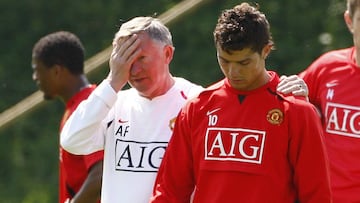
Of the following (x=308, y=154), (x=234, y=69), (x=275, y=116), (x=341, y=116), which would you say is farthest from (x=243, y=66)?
(x=341, y=116)

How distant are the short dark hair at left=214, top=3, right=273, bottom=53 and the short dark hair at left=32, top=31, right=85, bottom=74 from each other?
2.17 meters

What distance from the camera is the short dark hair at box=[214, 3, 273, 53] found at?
392 cm

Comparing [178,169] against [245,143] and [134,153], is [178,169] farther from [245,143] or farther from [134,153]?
[134,153]

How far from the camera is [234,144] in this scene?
3.98 meters

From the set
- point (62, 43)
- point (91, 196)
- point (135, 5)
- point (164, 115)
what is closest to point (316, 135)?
point (164, 115)

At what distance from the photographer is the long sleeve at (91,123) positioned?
14.7 ft

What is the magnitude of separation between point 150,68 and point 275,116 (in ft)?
2.24

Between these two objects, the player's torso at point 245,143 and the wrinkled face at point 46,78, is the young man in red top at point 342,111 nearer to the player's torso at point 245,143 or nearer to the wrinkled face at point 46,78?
the player's torso at point 245,143

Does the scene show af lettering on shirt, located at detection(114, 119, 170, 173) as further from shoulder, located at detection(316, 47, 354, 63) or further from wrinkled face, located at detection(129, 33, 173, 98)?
shoulder, located at detection(316, 47, 354, 63)

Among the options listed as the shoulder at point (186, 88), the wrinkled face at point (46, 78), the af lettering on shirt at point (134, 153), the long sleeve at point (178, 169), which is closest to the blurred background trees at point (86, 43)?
the wrinkled face at point (46, 78)

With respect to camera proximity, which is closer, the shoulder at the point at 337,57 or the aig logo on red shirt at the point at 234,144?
the aig logo on red shirt at the point at 234,144

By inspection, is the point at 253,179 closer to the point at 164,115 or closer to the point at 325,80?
the point at 164,115

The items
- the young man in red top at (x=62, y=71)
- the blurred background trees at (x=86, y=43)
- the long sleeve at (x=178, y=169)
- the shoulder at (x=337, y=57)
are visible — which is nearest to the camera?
the long sleeve at (x=178, y=169)

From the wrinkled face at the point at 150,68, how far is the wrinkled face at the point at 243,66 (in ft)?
1.74
